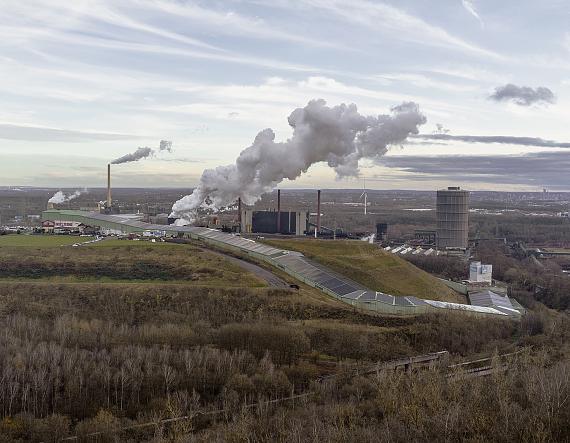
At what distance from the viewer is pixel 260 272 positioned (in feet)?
189

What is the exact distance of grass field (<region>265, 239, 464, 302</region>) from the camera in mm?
58719

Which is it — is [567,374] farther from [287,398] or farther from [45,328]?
[45,328]

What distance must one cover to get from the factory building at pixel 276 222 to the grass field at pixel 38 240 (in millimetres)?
22599

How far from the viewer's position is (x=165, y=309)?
1909 inches

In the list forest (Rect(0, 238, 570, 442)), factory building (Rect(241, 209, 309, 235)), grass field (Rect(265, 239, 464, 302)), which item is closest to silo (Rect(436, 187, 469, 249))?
factory building (Rect(241, 209, 309, 235))

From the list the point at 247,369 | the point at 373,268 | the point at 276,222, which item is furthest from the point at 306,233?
the point at 247,369

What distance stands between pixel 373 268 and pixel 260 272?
37.8ft

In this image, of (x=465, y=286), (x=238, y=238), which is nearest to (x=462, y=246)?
(x=465, y=286)

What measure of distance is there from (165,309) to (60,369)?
1617cm

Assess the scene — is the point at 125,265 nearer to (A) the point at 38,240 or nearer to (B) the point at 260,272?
(B) the point at 260,272

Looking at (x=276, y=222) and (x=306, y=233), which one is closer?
(x=276, y=222)

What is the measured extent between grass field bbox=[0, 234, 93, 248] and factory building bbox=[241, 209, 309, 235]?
22.6 m

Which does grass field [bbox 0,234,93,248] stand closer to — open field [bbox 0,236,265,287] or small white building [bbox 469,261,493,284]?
open field [bbox 0,236,265,287]

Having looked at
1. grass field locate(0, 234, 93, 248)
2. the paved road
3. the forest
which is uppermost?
grass field locate(0, 234, 93, 248)
